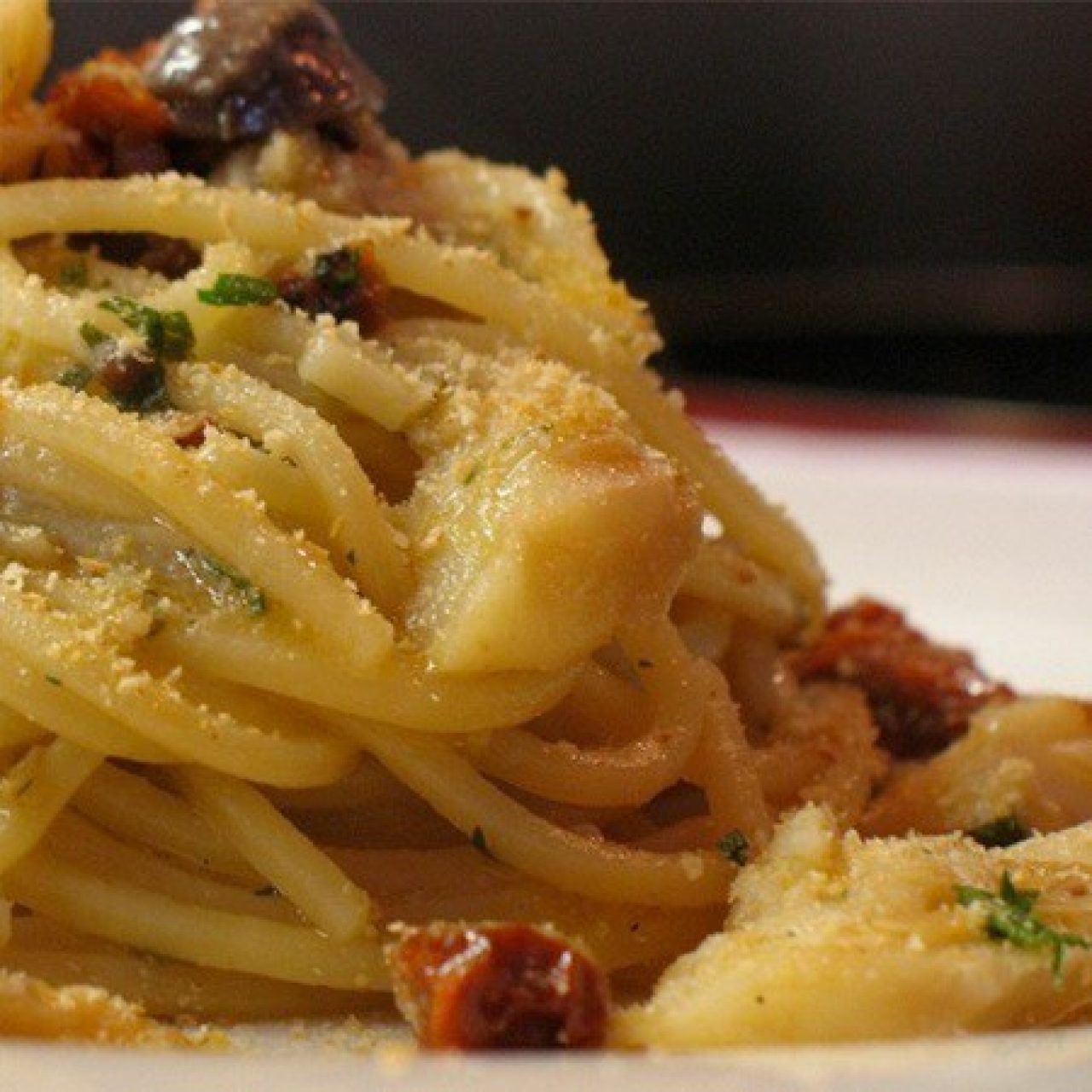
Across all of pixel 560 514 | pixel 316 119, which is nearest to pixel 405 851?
pixel 560 514

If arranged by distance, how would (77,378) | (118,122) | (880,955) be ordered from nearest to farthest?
(880,955), (77,378), (118,122)

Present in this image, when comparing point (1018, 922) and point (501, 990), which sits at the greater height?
point (1018, 922)

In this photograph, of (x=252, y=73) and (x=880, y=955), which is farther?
(x=252, y=73)

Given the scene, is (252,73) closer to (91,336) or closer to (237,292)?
(237,292)

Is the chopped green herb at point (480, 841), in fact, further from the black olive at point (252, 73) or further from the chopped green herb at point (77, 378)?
the black olive at point (252, 73)

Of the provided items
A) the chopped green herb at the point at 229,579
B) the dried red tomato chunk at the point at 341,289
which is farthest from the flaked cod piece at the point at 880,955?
the dried red tomato chunk at the point at 341,289

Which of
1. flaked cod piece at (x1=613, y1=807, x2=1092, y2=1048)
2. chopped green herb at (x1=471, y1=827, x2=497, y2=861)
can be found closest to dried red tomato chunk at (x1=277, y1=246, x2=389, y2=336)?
chopped green herb at (x1=471, y1=827, x2=497, y2=861)

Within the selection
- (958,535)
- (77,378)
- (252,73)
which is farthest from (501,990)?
(958,535)
